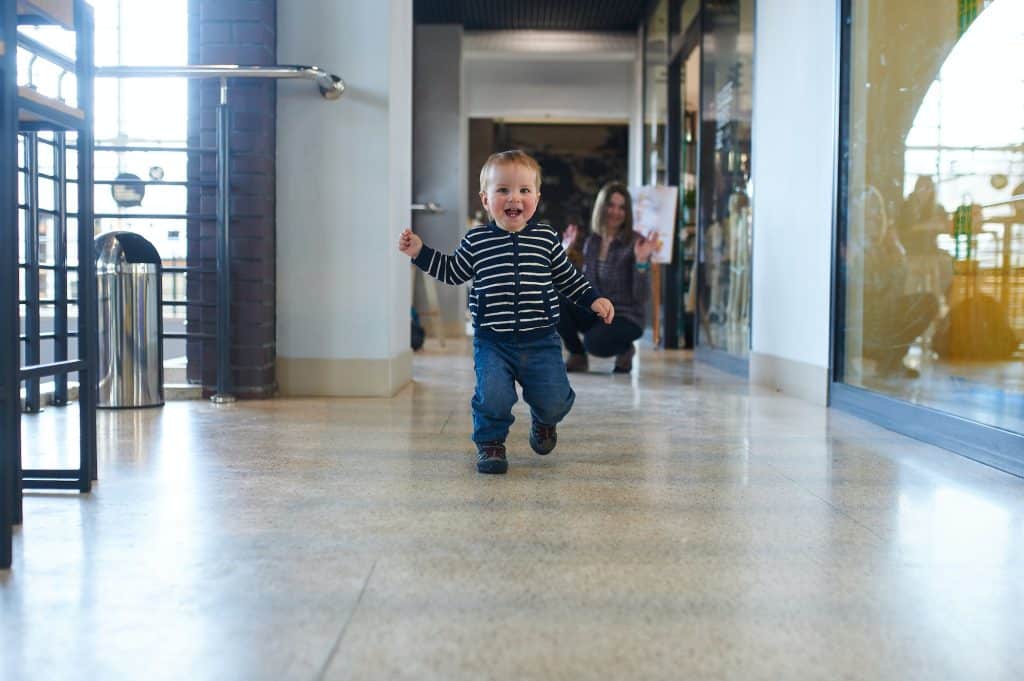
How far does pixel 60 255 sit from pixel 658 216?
5.33 meters

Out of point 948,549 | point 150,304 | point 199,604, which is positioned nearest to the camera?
point 199,604

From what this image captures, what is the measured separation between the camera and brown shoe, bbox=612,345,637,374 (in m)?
5.86

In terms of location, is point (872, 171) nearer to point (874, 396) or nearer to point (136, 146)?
point (874, 396)

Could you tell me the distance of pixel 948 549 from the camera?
73.7 inches

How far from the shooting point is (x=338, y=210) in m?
4.35

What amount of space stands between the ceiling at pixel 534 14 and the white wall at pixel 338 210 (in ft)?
17.9

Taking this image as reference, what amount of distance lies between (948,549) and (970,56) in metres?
1.86

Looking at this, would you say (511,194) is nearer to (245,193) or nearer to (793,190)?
(245,193)

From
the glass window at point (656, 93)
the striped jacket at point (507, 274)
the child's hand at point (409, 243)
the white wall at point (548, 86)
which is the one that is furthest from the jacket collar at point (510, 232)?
the white wall at point (548, 86)

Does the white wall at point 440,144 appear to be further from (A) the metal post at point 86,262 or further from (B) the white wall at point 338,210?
(A) the metal post at point 86,262

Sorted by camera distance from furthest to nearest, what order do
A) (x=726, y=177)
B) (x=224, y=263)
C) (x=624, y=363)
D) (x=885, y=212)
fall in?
(x=726, y=177)
(x=624, y=363)
(x=224, y=263)
(x=885, y=212)

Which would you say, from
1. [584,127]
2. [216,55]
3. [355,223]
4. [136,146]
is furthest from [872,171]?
[584,127]

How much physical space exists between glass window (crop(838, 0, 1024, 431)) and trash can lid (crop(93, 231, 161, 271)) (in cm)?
286

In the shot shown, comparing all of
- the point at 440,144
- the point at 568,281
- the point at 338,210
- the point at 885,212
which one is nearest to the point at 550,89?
the point at 440,144
